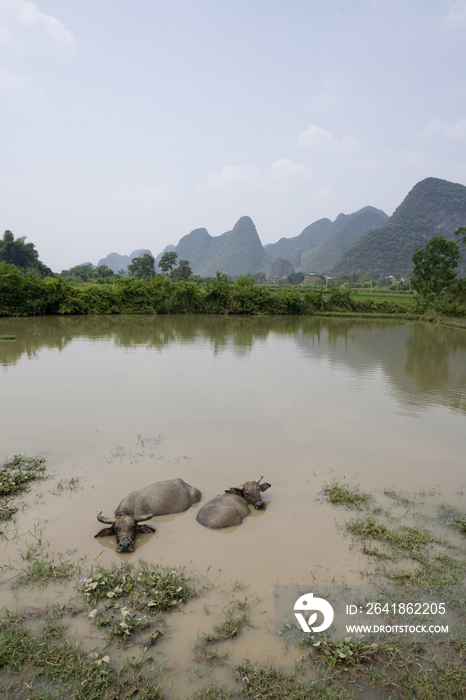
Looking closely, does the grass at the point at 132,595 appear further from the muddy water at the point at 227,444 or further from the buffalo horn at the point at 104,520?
the buffalo horn at the point at 104,520

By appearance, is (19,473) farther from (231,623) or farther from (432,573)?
(432,573)

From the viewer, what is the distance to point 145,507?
10.8ft

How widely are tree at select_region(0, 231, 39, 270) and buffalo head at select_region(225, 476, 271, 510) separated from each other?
46245mm

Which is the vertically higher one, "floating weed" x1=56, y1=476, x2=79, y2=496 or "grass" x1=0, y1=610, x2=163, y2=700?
"floating weed" x1=56, y1=476, x2=79, y2=496

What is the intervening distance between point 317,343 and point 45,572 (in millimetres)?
12624

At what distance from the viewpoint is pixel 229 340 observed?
555 inches

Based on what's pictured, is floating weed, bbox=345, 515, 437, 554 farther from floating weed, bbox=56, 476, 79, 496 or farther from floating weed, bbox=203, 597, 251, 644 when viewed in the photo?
floating weed, bbox=56, 476, 79, 496

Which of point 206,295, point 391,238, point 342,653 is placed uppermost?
point 391,238

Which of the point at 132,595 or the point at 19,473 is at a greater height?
the point at 19,473

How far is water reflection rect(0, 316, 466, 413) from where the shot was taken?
8.77m

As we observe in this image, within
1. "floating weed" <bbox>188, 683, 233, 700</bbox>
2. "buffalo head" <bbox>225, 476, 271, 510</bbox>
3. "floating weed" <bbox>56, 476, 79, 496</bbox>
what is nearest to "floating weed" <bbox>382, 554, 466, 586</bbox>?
"buffalo head" <bbox>225, 476, 271, 510</bbox>

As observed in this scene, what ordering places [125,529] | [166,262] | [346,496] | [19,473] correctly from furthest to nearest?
[166,262], [19,473], [346,496], [125,529]

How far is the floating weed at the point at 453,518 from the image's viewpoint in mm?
3275

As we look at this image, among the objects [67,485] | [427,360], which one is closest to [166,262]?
[427,360]
